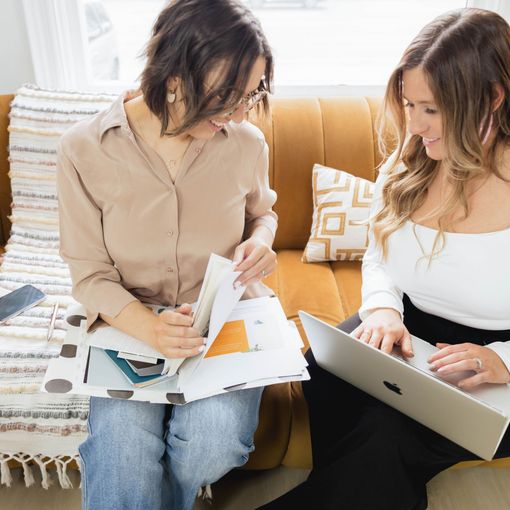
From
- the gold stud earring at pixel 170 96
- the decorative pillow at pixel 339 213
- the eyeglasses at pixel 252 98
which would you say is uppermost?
the gold stud earring at pixel 170 96

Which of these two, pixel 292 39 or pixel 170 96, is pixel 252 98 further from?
pixel 292 39

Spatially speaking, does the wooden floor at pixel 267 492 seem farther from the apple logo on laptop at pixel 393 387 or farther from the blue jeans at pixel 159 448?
the apple logo on laptop at pixel 393 387

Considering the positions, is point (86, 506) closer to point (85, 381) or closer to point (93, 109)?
point (85, 381)

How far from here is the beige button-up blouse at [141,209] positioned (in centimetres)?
116

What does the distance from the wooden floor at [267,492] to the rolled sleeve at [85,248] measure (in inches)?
22.5

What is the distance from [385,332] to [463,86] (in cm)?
53

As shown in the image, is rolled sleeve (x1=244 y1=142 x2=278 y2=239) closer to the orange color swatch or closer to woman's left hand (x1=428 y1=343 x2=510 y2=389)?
the orange color swatch

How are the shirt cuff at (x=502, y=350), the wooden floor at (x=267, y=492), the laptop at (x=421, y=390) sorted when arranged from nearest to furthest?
the laptop at (x=421, y=390), the shirt cuff at (x=502, y=350), the wooden floor at (x=267, y=492)

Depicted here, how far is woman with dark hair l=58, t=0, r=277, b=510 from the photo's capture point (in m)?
1.01

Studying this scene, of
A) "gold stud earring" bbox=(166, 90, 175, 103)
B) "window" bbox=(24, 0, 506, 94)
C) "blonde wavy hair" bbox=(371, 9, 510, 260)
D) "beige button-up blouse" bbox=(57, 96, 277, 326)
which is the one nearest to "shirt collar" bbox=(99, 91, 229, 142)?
"beige button-up blouse" bbox=(57, 96, 277, 326)

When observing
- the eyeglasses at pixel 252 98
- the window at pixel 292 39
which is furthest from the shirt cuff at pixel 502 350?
the window at pixel 292 39

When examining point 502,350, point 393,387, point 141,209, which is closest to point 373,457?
point 393,387

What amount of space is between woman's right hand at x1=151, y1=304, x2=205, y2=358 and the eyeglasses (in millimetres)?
413

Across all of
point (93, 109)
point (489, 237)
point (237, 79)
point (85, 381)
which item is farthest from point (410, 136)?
point (93, 109)
